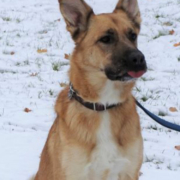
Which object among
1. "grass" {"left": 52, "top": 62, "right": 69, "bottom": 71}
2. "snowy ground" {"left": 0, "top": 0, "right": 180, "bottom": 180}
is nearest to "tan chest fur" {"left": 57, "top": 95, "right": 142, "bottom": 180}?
"snowy ground" {"left": 0, "top": 0, "right": 180, "bottom": 180}

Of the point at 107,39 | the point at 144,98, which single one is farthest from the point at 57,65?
the point at 107,39

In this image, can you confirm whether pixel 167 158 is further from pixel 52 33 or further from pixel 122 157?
pixel 52 33

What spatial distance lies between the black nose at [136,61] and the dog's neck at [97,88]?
0.27 m

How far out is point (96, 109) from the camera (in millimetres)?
3670

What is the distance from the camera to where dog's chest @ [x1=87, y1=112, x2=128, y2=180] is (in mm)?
3520

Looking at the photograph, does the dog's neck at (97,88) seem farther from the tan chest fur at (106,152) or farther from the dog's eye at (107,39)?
the dog's eye at (107,39)

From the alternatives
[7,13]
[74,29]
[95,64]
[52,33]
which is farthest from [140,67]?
[7,13]

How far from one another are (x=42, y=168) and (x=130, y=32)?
1346 millimetres

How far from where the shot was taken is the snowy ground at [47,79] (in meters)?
4.96

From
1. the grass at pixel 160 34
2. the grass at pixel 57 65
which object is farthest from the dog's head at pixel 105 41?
the grass at pixel 160 34

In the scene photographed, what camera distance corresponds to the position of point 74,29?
12.3 feet

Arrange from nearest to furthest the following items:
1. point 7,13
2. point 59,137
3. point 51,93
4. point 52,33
Result: point 59,137, point 51,93, point 52,33, point 7,13

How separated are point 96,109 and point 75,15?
79 cm

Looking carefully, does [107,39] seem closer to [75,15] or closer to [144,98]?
[75,15]
